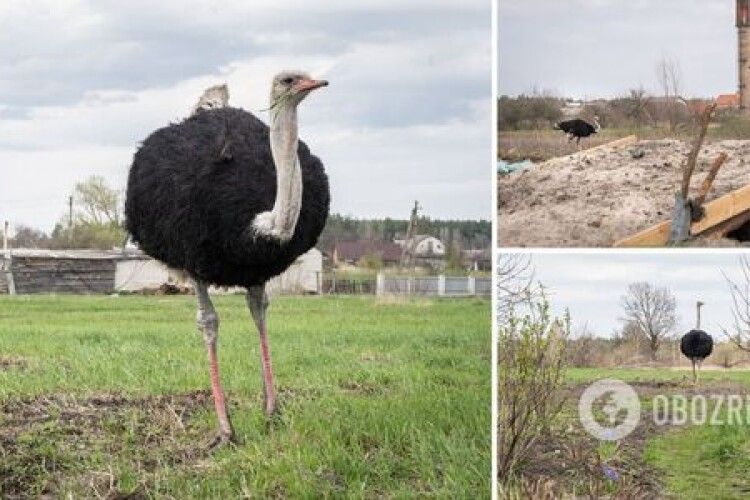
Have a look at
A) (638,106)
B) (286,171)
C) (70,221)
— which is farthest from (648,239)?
(70,221)

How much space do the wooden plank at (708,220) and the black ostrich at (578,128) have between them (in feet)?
1.45

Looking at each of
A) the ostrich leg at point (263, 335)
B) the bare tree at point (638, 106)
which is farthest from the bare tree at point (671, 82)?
the ostrich leg at point (263, 335)

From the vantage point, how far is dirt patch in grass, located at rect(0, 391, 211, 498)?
6.29 meters

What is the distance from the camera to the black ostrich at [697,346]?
6367mm

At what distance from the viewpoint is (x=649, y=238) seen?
248 inches

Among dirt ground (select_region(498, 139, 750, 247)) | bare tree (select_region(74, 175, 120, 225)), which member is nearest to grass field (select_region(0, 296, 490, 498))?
bare tree (select_region(74, 175, 120, 225))

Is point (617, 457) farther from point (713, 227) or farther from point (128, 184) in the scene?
point (128, 184)

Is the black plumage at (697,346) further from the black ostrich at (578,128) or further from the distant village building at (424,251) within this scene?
the distant village building at (424,251)

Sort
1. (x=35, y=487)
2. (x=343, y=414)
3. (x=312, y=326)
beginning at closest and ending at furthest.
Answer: (x=35, y=487), (x=343, y=414), (x=312, y=326)

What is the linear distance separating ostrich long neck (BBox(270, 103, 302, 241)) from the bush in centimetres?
93

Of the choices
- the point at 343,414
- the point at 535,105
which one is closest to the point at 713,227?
the point at 535,105

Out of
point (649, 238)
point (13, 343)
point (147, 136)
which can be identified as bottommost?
point (13, 343)

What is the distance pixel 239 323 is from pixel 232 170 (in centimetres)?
83

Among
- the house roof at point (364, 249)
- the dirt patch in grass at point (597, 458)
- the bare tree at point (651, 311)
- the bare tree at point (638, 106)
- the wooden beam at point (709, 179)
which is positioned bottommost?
the dirt patch in grass at point (597, 458)
